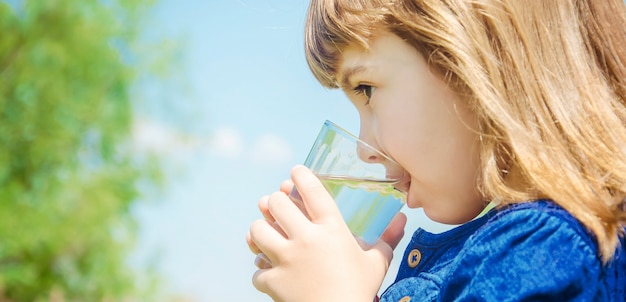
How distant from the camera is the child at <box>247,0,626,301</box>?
745 millimetres

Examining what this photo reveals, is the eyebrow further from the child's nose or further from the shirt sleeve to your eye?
the shirt sleeve

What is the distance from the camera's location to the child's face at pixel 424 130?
2.99 feet

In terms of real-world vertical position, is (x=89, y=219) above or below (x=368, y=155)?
above

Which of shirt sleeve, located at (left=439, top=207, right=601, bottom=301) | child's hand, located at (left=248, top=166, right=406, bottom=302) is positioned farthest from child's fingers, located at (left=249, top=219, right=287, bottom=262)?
shirt sleeve, located at (left=439, top=207, right=601, bottom=301)

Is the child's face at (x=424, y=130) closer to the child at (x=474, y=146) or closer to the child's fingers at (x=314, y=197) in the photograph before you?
the child at (x=474, y=146)

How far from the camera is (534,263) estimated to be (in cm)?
71

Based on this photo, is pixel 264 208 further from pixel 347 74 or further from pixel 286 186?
pixel 347 74

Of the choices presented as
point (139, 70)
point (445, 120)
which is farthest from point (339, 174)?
point (139, 70)

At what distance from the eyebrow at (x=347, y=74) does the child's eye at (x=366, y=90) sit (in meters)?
0.01

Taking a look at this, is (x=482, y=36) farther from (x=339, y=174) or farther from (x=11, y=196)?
(x=11, y=196)

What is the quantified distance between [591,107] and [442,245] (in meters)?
0.27

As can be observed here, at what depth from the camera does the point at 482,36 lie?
895mm

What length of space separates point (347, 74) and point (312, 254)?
28 cm

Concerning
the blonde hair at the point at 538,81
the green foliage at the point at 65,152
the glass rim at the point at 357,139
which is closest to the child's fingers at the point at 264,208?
the glass rim at the point at 357,139
